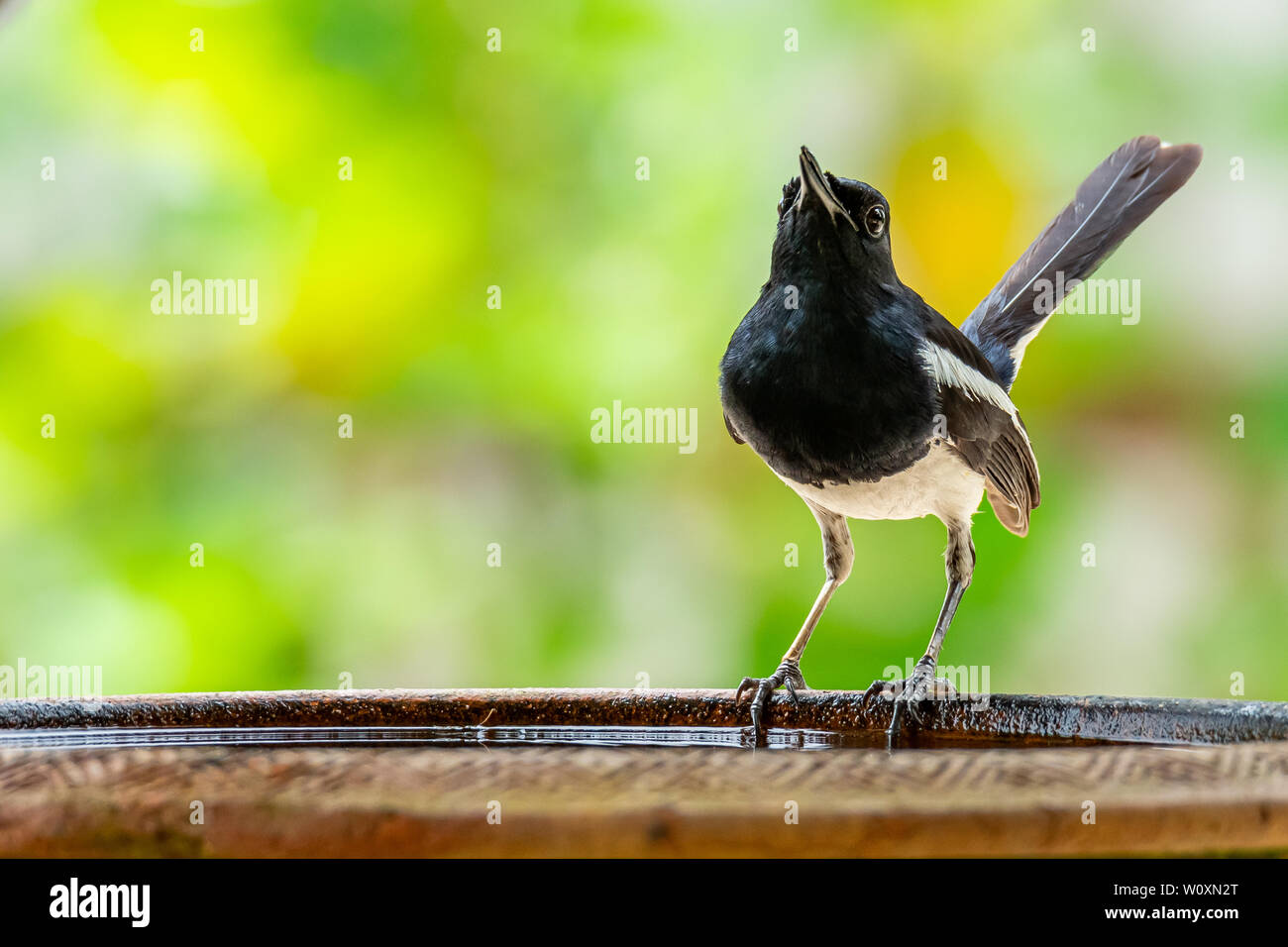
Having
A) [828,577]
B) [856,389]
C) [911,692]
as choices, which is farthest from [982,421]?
[911,692]

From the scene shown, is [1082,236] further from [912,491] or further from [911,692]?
[911,692]

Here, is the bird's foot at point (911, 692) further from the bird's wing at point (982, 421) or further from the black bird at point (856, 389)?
the bird's wing at point (982, 421)

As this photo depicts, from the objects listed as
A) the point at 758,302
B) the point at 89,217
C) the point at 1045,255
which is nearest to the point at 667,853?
the point at 758,302

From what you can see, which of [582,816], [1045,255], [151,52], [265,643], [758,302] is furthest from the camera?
[151,52]

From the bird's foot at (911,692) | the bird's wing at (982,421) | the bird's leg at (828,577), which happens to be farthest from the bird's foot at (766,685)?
the bird's wing at (982,421)

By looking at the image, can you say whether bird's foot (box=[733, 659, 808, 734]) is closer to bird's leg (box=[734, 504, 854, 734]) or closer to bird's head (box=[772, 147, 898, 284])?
bird's leg (box=[734, 504, 854, 734])

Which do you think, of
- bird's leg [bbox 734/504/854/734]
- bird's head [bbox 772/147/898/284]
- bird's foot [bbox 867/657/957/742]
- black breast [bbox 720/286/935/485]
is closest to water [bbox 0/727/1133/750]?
bird's foot [bbox 867/657/957/742]

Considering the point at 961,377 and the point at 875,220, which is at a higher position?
the point at 875,220

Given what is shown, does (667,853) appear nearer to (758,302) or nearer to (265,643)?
(758,302)
